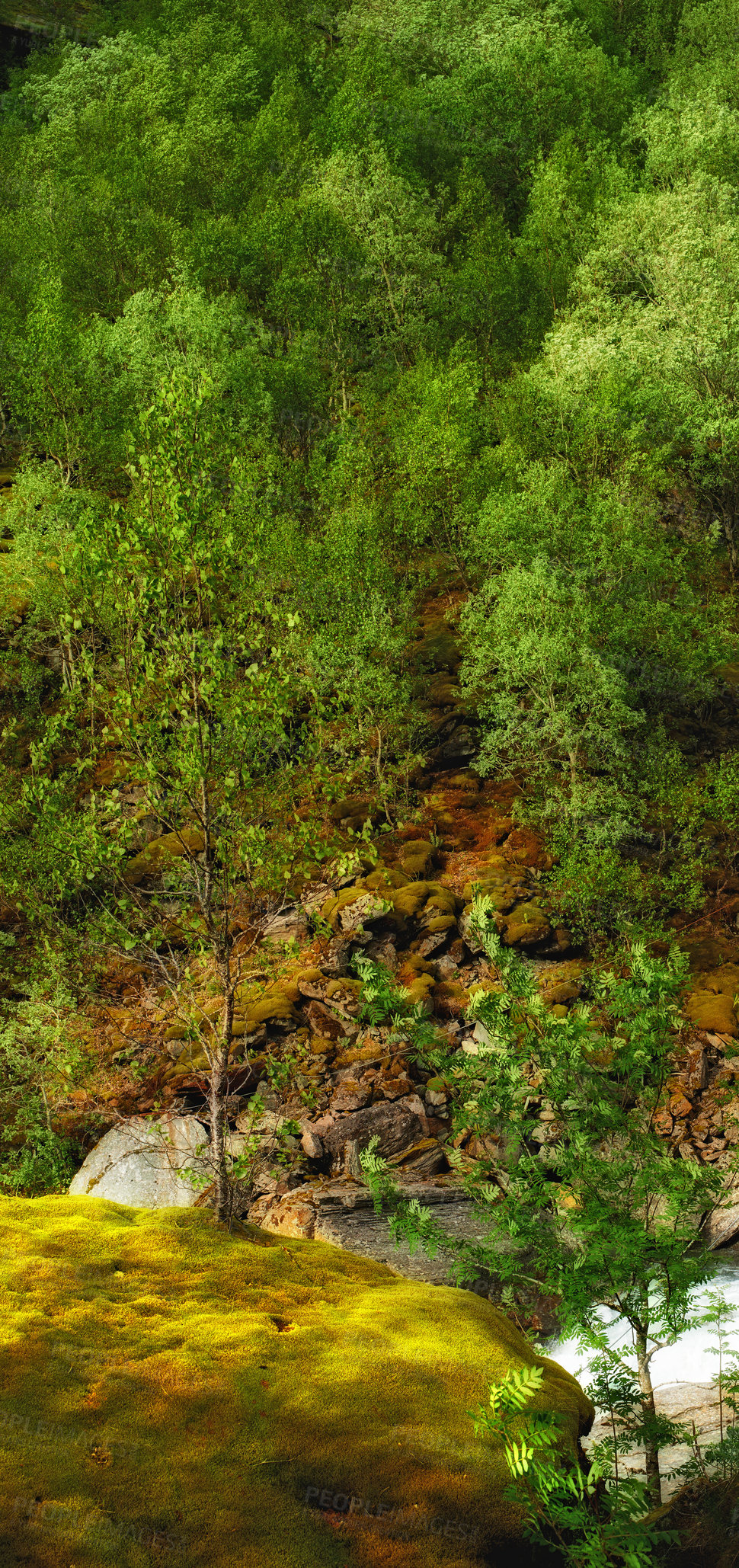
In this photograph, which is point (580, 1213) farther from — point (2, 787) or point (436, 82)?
point (436, 82)

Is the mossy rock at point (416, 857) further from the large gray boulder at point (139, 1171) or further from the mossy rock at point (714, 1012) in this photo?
the large gray boulder at point (139, 1171)

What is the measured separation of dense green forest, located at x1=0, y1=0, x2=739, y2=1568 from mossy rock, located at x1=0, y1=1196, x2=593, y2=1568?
2.39ft

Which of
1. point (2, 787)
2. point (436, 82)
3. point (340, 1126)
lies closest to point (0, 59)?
point (436, 82)

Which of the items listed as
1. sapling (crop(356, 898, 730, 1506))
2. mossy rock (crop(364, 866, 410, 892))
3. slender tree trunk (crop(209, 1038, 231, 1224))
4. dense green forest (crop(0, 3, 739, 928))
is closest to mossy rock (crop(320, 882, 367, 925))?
mossy rock (crop(364, 866, 410, 892))

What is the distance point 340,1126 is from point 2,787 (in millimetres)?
16710

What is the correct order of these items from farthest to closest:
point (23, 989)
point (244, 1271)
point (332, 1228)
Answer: point (23, 989) < point (332, 1228) < point (244, 1271)

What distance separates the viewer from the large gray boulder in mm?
19641

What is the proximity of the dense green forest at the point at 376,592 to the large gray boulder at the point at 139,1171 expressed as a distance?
938 mm

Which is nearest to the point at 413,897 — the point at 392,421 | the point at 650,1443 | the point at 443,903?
the point at 443,903

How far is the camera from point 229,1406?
7555mm

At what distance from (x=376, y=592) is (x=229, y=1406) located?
26407mm

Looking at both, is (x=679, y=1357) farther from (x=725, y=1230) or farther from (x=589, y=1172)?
(x=589, y=1172)

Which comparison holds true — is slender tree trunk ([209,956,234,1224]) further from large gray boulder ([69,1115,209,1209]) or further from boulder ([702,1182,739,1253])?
boulder ([702,1182,739,1253])

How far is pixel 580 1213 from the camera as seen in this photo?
8125 mm
